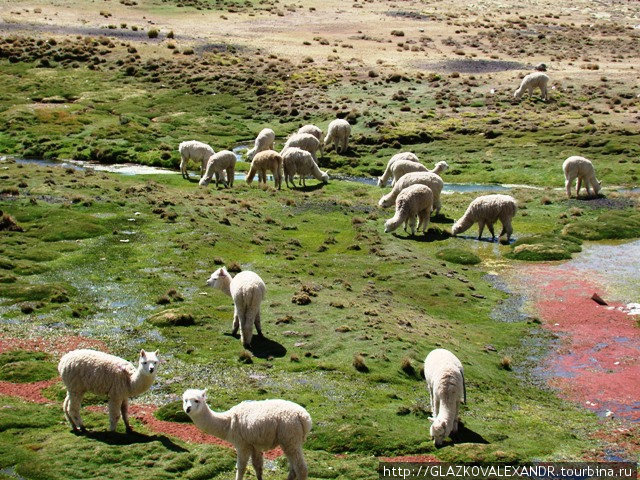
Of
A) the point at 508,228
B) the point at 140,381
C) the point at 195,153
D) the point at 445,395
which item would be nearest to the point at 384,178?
the point at 195,153

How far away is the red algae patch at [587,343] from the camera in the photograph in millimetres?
26766

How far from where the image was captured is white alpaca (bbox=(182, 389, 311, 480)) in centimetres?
1861

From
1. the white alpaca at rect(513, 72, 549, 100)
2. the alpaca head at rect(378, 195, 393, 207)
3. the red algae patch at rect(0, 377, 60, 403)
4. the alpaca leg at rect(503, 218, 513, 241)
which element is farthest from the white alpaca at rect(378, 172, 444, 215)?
the white alpaca at rect(513, 72, 549, 100)

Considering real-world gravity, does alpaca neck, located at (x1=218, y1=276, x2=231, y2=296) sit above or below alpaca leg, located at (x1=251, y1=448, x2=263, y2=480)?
above

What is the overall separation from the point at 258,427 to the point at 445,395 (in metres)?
5.87

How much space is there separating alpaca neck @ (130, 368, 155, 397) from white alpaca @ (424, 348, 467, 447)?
7190 millimetres

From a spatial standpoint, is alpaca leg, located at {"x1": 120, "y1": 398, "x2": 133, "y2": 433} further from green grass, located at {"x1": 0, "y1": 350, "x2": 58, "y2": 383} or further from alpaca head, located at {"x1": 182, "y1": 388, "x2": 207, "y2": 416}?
green grass, located at {"x1": 0, "y1": 350, "x2": 58, "y2": 383}

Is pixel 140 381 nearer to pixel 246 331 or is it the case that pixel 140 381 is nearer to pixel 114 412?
pixel 114 412

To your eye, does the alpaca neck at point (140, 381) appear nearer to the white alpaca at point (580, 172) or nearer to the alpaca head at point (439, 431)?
the alpaca head at point (439, 431)

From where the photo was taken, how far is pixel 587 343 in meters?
31.5

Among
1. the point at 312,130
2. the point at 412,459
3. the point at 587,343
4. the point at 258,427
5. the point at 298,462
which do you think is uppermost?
the point at 312,130

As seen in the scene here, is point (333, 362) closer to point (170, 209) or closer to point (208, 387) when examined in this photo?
point (208, 387)

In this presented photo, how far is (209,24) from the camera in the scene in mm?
115625

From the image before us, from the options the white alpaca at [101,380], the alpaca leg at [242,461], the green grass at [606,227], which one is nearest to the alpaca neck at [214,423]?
the alpaca leg at [242,461]
